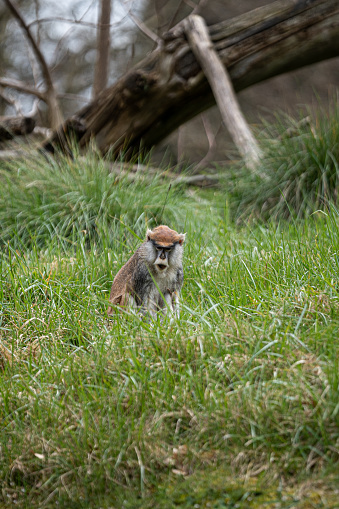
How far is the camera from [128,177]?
14.9 feet

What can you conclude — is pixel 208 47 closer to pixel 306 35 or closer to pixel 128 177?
pixel 306 35

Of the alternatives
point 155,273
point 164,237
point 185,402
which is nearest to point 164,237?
point 164,237

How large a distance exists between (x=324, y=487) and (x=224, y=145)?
825cm

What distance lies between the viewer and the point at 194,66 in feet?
17.1

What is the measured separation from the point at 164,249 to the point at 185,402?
0.96 m

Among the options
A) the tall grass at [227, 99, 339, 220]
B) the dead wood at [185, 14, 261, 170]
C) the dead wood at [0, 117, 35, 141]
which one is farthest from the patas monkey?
the dead wood at [0, 117, 35, 141]

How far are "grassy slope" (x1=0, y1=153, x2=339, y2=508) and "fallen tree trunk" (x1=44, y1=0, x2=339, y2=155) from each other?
281cm

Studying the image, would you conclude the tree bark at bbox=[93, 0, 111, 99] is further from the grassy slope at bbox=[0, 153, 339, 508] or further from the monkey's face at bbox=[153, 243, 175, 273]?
the grassy slope at bbox=[0, 153, 339, 508]

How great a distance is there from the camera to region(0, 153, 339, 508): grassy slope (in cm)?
170

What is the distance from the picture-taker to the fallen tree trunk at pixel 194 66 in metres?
4.95

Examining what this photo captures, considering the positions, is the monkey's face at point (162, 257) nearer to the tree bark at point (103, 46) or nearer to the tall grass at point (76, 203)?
the tall grass at point (76, 203)

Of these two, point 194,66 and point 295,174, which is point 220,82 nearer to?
point 194,66

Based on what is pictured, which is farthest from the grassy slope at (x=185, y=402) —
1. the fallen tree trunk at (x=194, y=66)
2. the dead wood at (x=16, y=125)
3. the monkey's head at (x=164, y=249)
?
the dead wood at (x=16, y=125)

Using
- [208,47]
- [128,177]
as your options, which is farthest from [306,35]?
[128,177]
